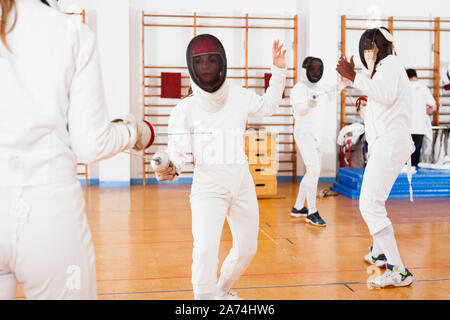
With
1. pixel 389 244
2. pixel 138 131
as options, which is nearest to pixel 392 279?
pixel 389 244

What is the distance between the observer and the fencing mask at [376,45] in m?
3.03

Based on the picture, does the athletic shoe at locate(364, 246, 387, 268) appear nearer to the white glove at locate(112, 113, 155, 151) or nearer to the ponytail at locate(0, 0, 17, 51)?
the white glove at locate(112, 113, 155, 151)

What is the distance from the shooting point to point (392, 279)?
2.94 meters

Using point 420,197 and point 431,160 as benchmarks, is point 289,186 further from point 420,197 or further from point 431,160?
point 431,160

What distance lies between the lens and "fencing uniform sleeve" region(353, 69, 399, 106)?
112 inches

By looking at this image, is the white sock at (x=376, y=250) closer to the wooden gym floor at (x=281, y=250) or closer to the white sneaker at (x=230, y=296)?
the wooden gym floor at (x=281, y=250)

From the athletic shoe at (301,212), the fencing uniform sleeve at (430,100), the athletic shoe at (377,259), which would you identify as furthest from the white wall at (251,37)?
the athletic shoe at (377,259)

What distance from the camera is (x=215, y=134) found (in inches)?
93.0

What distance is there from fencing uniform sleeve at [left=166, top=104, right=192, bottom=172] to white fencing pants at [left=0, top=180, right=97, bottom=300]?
0.97 m

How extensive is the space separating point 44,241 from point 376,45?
254 centimetres

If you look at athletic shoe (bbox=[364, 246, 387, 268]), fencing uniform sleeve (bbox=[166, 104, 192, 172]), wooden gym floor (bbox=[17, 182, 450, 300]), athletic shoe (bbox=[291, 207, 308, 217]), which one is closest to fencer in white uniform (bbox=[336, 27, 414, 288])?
wooden gym floor (bbox=[17, 182, 450, 300])

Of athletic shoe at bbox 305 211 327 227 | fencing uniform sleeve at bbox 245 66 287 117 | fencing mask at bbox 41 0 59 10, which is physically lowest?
athletic shoe at bbox 305 211 327 227
